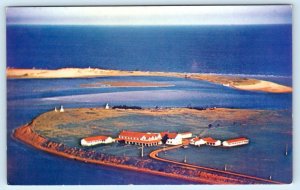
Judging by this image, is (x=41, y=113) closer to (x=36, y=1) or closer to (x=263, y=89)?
(x=36, y=1)

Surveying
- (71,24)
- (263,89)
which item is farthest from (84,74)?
(263,89)

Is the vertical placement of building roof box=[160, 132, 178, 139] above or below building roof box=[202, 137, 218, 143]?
above

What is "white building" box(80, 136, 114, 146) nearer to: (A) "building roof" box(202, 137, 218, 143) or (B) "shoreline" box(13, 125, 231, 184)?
(B) "shoreline" box(13, 125, 231, 184)

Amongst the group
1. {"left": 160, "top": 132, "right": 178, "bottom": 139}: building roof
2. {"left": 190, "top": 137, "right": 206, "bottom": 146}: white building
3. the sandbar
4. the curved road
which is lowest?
the curved road

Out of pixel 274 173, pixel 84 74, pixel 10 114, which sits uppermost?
pixel 84 74

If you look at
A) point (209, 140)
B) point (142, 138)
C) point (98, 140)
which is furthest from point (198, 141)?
point (98, 140)

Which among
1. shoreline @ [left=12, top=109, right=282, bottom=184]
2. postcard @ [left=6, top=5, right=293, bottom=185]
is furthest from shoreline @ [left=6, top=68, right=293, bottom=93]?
shoreline @ [left=12, top=109, right=282, bottom=184]

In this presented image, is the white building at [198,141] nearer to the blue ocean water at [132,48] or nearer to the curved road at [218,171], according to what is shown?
the curved road at [218,171]

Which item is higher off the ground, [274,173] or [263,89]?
[263,89]

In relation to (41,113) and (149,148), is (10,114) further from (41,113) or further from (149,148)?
(149,148)
